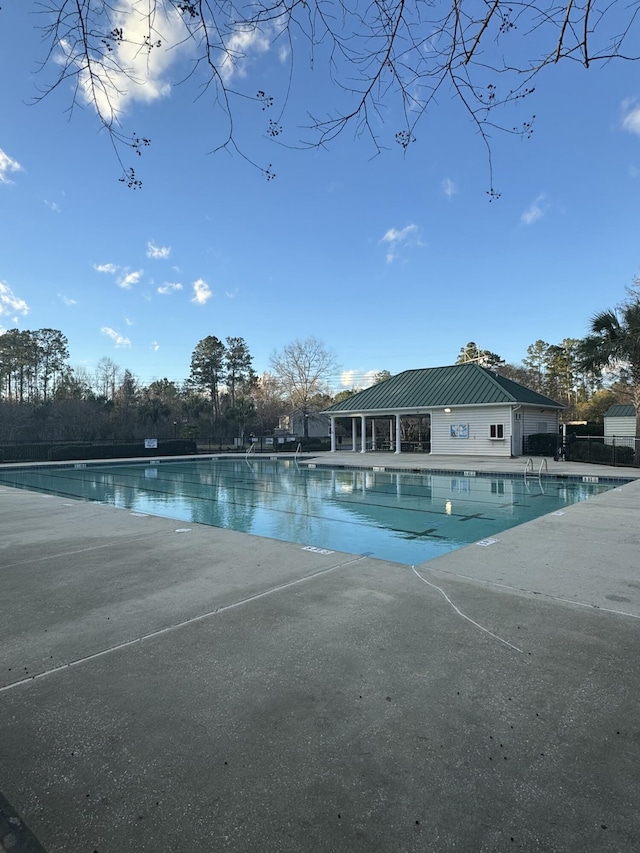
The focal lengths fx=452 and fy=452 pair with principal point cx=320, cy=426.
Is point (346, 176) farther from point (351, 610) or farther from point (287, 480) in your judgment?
point (287, 480)

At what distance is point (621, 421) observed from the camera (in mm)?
24266

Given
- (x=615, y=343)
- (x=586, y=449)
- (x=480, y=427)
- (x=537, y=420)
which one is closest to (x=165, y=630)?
(x=615, y=343)

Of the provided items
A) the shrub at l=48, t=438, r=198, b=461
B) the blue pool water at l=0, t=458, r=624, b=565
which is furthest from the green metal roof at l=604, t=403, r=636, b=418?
the shrub at l=48, t=438, r=198, b=461

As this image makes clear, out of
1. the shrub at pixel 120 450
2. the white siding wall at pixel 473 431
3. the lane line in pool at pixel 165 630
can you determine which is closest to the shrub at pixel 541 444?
the white siding wall at pixel 473 431

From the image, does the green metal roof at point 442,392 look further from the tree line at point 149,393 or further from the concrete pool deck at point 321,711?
the concrete pool deck at point 321,711

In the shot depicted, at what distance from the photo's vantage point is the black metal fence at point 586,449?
55.6 feet

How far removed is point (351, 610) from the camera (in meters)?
3.28

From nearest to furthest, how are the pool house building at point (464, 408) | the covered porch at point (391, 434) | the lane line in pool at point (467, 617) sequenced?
1. the lane line in pool at point (467, 617)
2. the pool house building at point (464, 408)
3. the covered porch at point (391, 434)

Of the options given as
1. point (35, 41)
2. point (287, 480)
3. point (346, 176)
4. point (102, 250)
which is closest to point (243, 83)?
point (35, 41)

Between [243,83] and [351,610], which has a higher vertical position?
[243,83]

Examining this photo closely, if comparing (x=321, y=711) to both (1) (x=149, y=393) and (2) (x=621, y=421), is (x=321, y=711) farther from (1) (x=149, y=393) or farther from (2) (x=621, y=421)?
(1) (x=149, y=393)

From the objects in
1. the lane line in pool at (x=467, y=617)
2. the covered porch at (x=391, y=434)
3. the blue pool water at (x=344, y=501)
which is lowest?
the blue pool water at (x=344, y=501)

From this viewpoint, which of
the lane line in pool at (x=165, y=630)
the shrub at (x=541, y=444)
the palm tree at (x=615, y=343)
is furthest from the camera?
the shrub at (x=541, y=444)

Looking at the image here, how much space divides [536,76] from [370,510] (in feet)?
26.1
